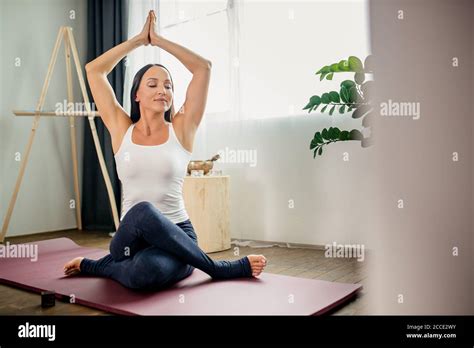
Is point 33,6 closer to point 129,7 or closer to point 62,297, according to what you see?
point 129,7

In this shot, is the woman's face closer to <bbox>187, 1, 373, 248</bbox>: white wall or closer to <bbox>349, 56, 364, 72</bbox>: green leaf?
<bbox>349, 56, 364, 72</bbox>: green leaf

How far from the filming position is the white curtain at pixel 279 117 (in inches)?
106

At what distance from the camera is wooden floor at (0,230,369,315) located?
150 cm

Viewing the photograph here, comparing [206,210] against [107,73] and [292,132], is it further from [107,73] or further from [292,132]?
[107,73]

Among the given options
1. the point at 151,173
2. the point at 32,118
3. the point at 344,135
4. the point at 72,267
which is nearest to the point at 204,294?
the point at 151,173

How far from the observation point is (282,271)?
209cm

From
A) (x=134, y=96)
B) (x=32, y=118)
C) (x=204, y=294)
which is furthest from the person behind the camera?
(x=32, y=118)

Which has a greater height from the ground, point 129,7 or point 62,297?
point 129,7

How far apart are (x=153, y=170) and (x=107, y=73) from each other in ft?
1.52

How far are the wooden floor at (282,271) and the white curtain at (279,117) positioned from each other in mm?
278
